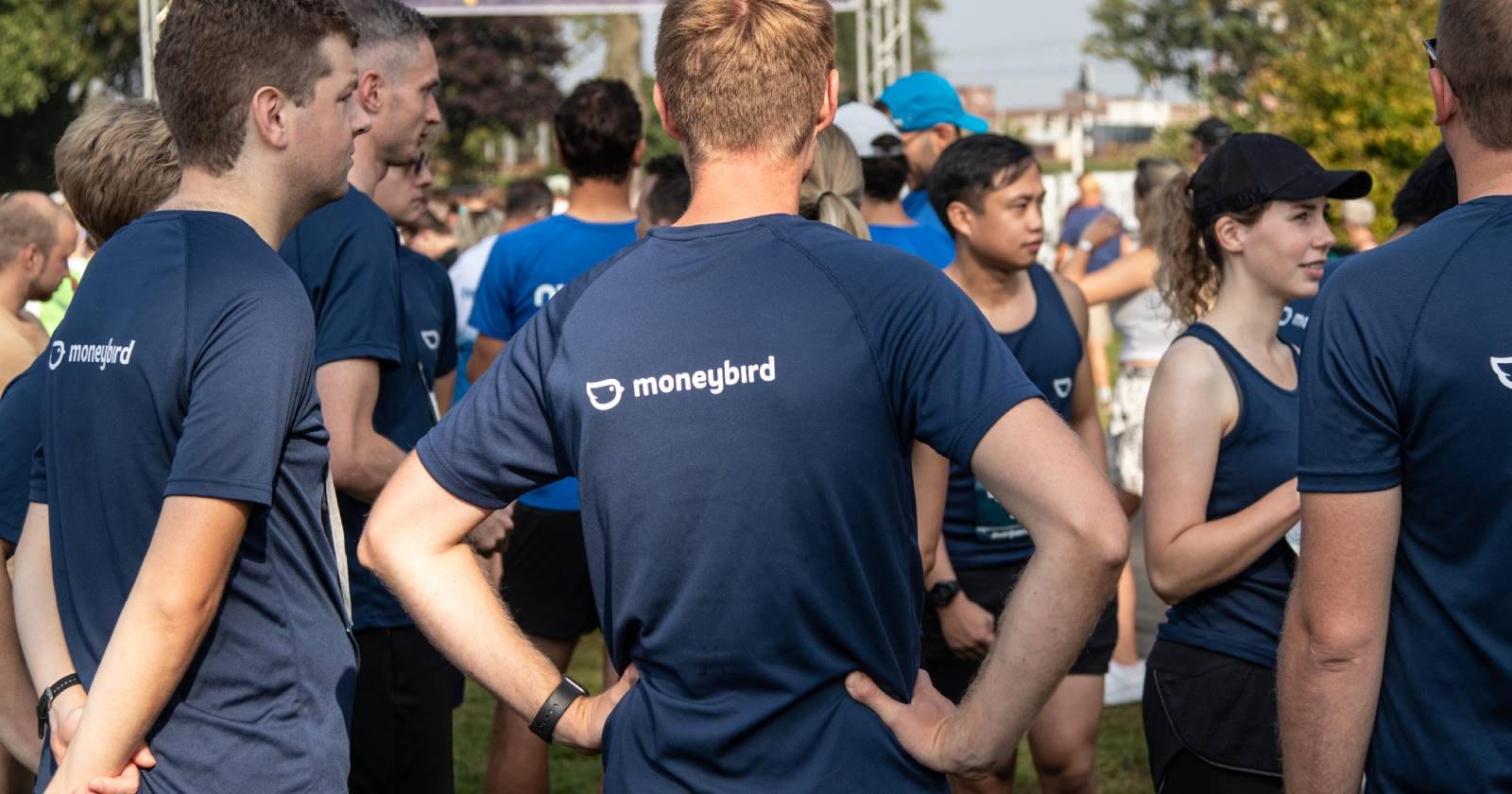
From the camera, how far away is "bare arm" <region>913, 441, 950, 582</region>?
3953 mm

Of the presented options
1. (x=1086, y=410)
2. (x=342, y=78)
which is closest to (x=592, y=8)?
(x=1086, y=410)

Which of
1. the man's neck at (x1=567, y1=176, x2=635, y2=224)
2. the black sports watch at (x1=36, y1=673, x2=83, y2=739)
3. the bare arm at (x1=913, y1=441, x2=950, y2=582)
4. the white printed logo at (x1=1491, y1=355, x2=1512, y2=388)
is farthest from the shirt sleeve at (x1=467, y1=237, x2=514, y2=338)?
the white printed logo at (x1=1491, y1=355, x2=1512, y2=388)

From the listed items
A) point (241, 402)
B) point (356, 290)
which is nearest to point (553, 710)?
point (241, 402)

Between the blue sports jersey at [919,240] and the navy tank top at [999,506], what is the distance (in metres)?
0.71

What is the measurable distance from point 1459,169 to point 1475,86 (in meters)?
0.14

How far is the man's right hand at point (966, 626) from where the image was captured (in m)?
4.50

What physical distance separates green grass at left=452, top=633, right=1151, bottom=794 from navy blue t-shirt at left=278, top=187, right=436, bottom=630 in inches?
79.3

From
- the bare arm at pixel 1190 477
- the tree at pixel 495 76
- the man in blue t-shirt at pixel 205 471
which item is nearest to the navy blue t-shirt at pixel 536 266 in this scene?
the bare arm at pixel 1190 477

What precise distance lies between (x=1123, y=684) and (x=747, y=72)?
211 inches

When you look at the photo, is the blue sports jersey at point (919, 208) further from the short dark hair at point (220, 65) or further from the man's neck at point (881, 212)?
the short dark hair at point (220, 65)

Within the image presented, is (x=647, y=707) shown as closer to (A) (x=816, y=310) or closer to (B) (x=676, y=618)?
(B) (x=676, y=618)

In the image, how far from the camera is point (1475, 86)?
2266mm

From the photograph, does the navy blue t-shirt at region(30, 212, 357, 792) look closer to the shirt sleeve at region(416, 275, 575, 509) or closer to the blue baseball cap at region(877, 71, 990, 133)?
the shirt sleeve at region(416, 275, 575, 509)

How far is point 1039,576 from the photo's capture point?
2082 millimetres
